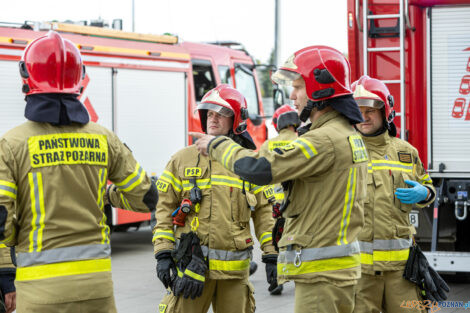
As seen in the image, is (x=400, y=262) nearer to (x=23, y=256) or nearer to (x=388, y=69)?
(x=23, y=256)

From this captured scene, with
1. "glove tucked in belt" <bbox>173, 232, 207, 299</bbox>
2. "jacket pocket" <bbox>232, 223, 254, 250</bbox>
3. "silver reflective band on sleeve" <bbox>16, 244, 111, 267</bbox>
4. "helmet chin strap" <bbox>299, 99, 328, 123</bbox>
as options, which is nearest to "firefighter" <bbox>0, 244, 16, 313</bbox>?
"silver reflective band on sleeve" <bbox>16, 244, 111, 267</bbox>

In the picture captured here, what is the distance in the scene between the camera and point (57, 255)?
11.1 feet

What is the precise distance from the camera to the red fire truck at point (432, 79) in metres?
7.59

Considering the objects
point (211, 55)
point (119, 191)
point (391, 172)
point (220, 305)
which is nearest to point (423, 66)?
point (391, 172)

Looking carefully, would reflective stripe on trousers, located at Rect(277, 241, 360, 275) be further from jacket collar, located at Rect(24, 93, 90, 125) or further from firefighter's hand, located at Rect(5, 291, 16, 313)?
firefighter's hand, located at Rect(5, 291, 16, 313)

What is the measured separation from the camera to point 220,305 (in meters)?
4.69

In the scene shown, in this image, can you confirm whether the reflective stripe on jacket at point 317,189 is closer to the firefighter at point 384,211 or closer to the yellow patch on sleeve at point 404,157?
the firefighter at point 384,211

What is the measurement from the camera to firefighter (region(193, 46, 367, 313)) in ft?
11.9

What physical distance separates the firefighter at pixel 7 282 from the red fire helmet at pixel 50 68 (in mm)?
947

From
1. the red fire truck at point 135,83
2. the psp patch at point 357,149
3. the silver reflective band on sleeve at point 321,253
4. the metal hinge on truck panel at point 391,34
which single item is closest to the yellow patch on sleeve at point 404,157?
the psp patch at point 357,149

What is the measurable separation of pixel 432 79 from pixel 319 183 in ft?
14.4

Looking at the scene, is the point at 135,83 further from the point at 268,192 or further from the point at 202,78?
the point at 268,192

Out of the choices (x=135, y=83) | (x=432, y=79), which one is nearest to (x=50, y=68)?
(x=432, y=79)

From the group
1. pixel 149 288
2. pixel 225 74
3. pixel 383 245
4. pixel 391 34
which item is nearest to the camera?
pixel 383 245
